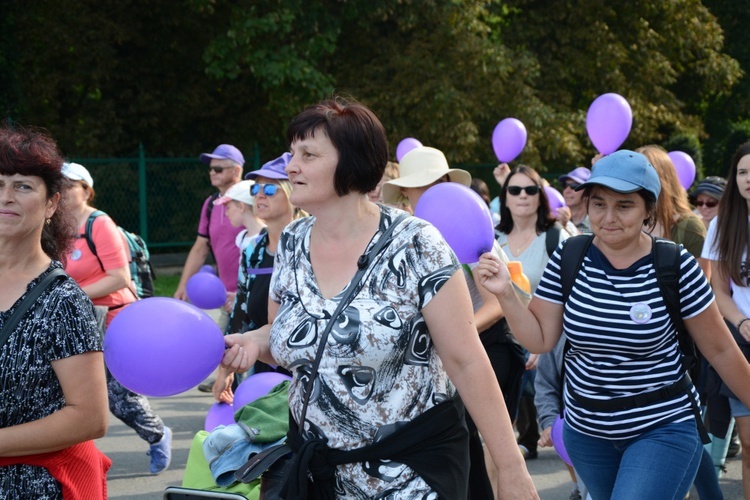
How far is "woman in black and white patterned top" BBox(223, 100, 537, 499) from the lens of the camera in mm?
2869

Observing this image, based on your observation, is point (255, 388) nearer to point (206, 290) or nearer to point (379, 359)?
point (379, 359)

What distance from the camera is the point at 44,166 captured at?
328cm

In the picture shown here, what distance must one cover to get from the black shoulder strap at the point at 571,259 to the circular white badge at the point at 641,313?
0.95 feet

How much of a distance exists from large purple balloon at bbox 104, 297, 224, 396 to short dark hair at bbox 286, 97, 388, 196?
639mm

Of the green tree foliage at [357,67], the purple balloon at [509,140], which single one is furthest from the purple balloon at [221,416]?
the green tree foliage at [357,67]

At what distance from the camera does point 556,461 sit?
717 cm

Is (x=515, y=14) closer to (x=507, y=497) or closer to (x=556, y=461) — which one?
(x=556, y=461)

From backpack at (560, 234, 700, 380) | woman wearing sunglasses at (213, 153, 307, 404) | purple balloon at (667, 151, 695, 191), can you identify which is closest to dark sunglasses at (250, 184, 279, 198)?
woman wearing sunglasses at (213, 153, 307, 404)

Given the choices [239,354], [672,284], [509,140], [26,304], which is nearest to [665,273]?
[672,284]

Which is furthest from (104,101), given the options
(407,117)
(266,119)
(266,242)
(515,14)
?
(266,242)

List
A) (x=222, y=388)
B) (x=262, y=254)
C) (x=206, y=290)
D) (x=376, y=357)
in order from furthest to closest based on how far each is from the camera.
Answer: (x=206, y=290), (x=262, y=254), (x=222, y=388), (x=376, y=357)

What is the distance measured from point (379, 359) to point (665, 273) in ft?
4.65

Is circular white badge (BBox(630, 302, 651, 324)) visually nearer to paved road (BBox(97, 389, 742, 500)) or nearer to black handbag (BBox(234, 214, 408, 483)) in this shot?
black handbag (BBox(234, 214, 408, 483))

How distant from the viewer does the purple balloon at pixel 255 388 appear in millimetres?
4418
